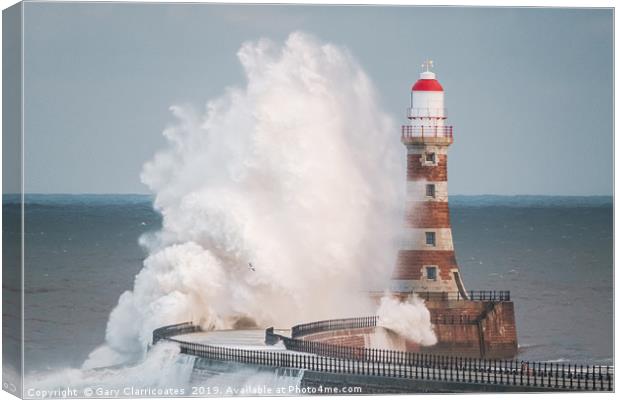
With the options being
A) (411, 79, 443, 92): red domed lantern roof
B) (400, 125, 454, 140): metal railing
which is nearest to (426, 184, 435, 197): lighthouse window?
(400, 125, 454, 140): metal railing

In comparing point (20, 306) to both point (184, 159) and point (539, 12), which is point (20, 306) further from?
point (539, 12)

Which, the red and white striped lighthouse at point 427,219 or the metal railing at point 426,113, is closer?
the metal railing at point 426,113

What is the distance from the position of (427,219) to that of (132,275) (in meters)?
5.17

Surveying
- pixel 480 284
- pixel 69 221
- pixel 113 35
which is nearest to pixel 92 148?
pixel 113 35

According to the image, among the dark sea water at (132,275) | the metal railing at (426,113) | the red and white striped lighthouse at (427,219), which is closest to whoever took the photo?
the dark sea water at (132,275)

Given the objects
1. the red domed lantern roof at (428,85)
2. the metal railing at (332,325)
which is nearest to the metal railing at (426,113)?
the red domed lantern roof at (428,85)

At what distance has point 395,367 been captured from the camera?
142 feet

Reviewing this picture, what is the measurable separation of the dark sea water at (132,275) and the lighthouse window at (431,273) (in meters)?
1.98

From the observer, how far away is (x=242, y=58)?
149 ft

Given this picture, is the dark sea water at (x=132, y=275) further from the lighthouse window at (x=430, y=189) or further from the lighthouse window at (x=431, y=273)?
the lighthouse window at (x=431, y=273)

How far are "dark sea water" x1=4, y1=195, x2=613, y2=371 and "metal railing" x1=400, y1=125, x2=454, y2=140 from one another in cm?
185

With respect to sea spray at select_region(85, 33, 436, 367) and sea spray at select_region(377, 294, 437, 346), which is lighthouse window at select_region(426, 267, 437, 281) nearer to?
sea spray at select_region(377, 294, 437, 346)

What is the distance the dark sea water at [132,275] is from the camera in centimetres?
4428

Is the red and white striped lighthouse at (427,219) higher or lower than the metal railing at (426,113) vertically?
lower
